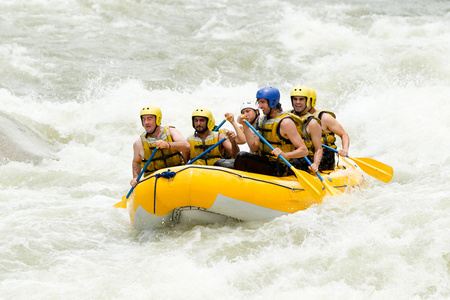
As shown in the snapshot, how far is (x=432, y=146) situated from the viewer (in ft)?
28.6

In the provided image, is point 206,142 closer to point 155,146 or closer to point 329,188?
point 155,146

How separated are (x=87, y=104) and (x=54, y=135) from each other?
140 centimetres

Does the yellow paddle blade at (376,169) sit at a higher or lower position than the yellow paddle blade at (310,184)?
lower

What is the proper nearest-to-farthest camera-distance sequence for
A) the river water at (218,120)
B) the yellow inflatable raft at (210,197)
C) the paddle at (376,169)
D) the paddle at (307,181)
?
the river water at (218,120)
the yellow inflatable raft at (210,197)
the paddle at (307,181)
the paddle at (376,169)

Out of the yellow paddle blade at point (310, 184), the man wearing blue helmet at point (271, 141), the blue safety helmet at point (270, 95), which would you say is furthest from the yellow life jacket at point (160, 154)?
the yellow paddle blade at point (310, 184)

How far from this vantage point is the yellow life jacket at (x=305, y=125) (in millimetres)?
5867

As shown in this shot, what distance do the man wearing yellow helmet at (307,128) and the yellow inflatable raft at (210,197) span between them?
354 mm

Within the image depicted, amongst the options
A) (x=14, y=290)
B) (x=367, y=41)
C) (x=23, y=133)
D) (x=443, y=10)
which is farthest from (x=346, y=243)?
(x=443, y=10)

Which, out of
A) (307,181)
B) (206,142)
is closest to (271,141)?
(307,181)

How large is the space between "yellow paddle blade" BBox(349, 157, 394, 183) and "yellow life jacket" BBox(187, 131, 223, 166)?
5.75 ft

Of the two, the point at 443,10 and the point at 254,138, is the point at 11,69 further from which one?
the point at 443,10

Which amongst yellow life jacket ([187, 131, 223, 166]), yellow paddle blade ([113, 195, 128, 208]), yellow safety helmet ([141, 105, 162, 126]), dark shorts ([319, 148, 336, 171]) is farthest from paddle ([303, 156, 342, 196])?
yellow paddle blade ([113, 195, 128, 208])

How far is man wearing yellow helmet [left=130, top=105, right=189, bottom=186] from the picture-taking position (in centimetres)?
595

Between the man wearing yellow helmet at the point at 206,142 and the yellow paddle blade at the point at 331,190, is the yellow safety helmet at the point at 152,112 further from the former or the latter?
the yellow paddle blade at the point at 331,190
